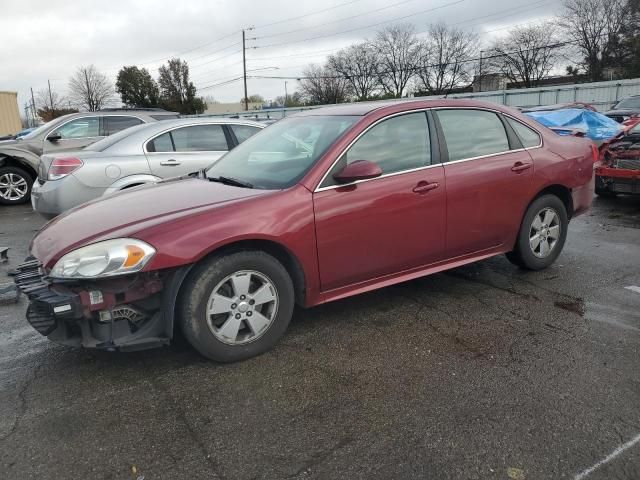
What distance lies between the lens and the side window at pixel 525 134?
15.5 feet

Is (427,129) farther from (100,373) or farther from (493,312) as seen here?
(100,373)

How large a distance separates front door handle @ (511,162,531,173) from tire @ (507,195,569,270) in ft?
1.18

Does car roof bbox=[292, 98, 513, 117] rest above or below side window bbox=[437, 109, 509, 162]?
above

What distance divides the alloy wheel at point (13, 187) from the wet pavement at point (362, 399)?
7.03m

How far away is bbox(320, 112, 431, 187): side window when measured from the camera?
151 inches

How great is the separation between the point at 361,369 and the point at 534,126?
301 cm

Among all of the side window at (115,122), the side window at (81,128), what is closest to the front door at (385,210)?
the side window at (115,122)

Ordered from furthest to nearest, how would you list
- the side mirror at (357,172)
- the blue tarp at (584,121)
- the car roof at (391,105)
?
the blue tarp at (584,121), the car roof at (391,105), the side mirror at (357,172)

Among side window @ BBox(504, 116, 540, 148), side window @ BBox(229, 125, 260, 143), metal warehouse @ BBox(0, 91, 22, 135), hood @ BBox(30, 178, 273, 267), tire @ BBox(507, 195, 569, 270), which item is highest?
metal warehouse @ BBox(0, 91, 22, 135)

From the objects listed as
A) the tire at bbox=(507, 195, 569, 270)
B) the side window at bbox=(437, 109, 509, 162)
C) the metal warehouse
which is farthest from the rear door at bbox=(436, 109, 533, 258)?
the metal warehouse

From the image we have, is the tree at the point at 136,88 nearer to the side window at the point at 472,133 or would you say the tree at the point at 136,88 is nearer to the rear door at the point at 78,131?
the rear door at the point at 78,131

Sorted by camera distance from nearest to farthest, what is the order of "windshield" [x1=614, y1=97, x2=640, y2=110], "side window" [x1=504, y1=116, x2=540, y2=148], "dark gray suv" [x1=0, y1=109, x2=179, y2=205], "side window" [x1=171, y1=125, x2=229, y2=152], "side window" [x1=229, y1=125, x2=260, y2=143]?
1. "side window" [x1=504, y1=116, x2=540, y2=148]
2. "side window" [x1=171, y1=125, x2=229, y2=152]
3. "side window" [x1=229, y1=125, x2=260, y2=143]
4. "dark gray suv" [x1=0, y1=109, x2=179, y2=205]
5. "windshield" [x1=614, y1=97, x2=640, y2=110]

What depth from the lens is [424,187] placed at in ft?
13.1

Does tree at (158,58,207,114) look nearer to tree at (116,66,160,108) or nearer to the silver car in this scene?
tree at (116,66,160,108)
